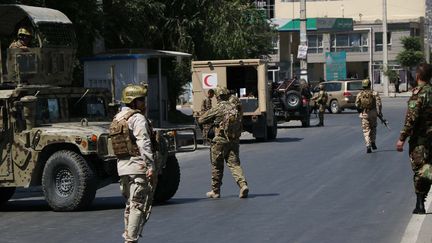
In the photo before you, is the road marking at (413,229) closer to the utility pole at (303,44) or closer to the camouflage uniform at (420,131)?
the camouflage uniform at (420,131)

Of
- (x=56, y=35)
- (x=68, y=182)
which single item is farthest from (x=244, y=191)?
(x=56, y=35)

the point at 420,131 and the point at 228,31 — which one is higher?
the point at 228,31

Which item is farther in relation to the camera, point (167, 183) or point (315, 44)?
point (315, 44)

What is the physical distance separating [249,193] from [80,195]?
10.5 ft

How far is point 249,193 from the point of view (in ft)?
52.0

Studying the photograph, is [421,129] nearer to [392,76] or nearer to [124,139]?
[124,139]

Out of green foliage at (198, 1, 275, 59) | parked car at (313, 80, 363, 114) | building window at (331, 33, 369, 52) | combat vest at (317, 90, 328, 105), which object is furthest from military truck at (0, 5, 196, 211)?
building window at (331, 33, 369, 52)

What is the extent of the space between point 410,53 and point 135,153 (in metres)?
81.9

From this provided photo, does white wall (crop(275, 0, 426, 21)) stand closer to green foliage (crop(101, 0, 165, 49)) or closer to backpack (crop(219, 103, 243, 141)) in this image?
green foliage (crop(101, 0, 165, 49))

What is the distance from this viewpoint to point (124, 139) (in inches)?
379

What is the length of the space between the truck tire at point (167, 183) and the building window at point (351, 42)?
288 feet

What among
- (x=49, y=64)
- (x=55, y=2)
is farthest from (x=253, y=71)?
(x=49, y=64)

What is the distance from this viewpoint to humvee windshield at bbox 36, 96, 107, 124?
48.5 ft

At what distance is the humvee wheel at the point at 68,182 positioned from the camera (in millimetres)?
13805
